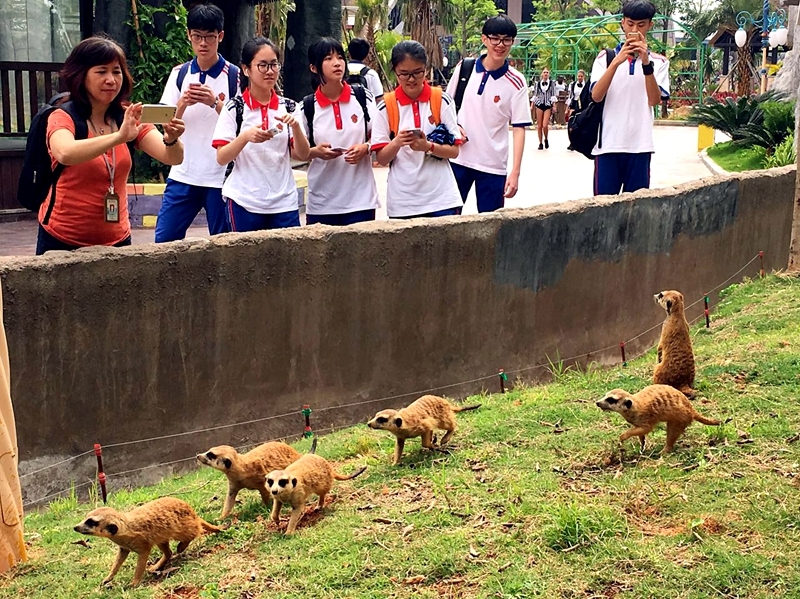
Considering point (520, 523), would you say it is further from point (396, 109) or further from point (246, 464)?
point (396, 109)

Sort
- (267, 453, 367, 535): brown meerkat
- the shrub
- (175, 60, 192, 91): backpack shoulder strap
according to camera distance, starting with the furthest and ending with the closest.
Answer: the shrub → (175, 60, 192, 91): backpack shoulder strap → (267, 453, 367, 535): brown meerkat

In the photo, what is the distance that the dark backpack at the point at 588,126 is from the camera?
8.27 metres

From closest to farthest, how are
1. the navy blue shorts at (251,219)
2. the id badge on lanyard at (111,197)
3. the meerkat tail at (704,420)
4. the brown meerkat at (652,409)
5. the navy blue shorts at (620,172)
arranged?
the brown meerkat at (652,409)
the meerkat tail at (704,420)
the id badge on lanyard at (111,197)
the navy blue shorts at (251,219)
the navy blue shorts at (620,172)

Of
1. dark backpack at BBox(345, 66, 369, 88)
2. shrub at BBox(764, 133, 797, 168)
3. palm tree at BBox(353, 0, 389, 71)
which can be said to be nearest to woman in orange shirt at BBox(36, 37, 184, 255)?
dark backpack at BBox(345, 66, 369, 88)

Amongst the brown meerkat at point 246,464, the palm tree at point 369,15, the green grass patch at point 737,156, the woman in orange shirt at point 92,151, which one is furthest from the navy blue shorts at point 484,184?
the palm tree at point 369,15

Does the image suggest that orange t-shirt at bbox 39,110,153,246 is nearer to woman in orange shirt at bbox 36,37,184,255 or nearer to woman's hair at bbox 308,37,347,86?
woman in orange shirt at bbox 36,37,184,255

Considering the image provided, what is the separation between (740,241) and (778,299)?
5.05 feet

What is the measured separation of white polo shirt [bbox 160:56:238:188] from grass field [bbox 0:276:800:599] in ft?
7.34

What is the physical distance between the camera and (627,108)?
8203mm

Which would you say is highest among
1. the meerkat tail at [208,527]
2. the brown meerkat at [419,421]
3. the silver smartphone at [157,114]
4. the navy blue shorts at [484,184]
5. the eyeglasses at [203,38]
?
the eyeglasses at [203,38]

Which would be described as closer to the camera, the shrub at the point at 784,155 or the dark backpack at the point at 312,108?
the dark backpack at the point at 312,108

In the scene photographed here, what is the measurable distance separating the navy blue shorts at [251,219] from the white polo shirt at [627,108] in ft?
9.47

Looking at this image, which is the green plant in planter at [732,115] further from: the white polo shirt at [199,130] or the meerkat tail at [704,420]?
the meerkat tail at [704,420]

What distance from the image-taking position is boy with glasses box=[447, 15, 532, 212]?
7.71m
